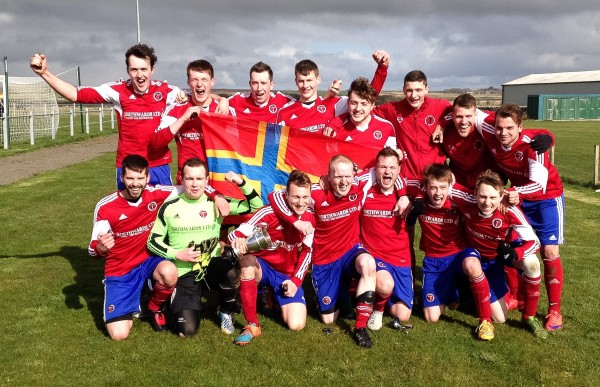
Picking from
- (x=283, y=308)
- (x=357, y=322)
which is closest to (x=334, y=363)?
(x=357, y=322)

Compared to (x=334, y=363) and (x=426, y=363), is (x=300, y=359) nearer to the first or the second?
(x=334, y=363)

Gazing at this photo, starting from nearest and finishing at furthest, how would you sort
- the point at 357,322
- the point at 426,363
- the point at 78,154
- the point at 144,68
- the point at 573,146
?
the point at 426,363
the point at 357,322
the point at 144,68
the point at 78,154
the point at 573,146

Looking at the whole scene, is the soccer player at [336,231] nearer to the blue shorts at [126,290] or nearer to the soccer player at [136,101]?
the blue shorts at [126,290]

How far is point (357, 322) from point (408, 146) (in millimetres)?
1984

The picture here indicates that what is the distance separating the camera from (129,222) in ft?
16.8

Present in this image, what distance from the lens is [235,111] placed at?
6309mm

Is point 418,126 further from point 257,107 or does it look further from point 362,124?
point 257,107

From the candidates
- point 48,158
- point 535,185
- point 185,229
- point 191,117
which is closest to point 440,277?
point 535,185

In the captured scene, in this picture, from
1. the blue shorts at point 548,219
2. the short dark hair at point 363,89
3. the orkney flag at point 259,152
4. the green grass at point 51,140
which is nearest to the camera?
the blue shorts at point 548,219

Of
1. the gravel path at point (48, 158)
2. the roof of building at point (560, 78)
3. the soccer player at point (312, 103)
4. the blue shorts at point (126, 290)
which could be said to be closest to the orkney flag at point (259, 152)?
the soccer player at point (312, 103)

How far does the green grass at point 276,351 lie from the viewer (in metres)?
4.09

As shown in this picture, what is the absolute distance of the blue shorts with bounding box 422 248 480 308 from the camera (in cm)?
531

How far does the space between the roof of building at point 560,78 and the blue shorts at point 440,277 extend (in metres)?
66.6

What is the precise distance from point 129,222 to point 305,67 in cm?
247
